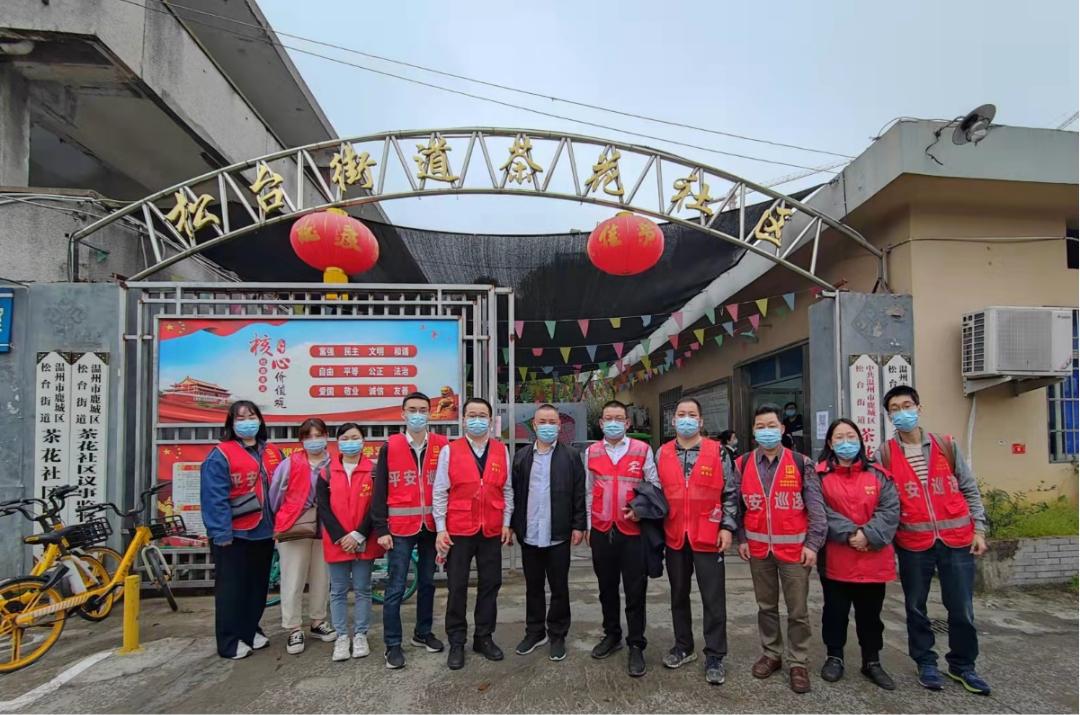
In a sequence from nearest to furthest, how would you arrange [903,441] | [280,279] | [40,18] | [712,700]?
[712,700], [903,441], [40,18], [280,279]

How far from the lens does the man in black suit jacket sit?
3.59 m

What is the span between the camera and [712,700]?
10.2 feet

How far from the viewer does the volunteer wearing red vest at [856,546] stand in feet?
10.4

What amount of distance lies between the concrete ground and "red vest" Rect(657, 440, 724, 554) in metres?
0.79

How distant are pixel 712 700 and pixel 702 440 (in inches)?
54.0

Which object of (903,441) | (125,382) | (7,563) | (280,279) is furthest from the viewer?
(280,279)

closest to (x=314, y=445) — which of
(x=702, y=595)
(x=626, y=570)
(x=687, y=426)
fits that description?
(x=626, y=570)

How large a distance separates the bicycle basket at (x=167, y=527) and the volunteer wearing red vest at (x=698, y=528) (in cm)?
369

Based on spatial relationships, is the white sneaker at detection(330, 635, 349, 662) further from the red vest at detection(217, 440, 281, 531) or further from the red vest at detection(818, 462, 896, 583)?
the red vest at detection(818, 462, 896, 583)

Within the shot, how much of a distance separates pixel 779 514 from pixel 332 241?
3.86 m

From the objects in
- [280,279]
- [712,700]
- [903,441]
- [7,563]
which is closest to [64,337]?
[7,563]

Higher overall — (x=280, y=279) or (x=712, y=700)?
(x=280, y=279)

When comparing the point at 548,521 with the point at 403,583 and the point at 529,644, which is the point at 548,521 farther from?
the point at 403,583

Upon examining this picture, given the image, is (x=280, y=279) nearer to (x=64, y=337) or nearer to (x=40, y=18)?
(x=64, y=337)
